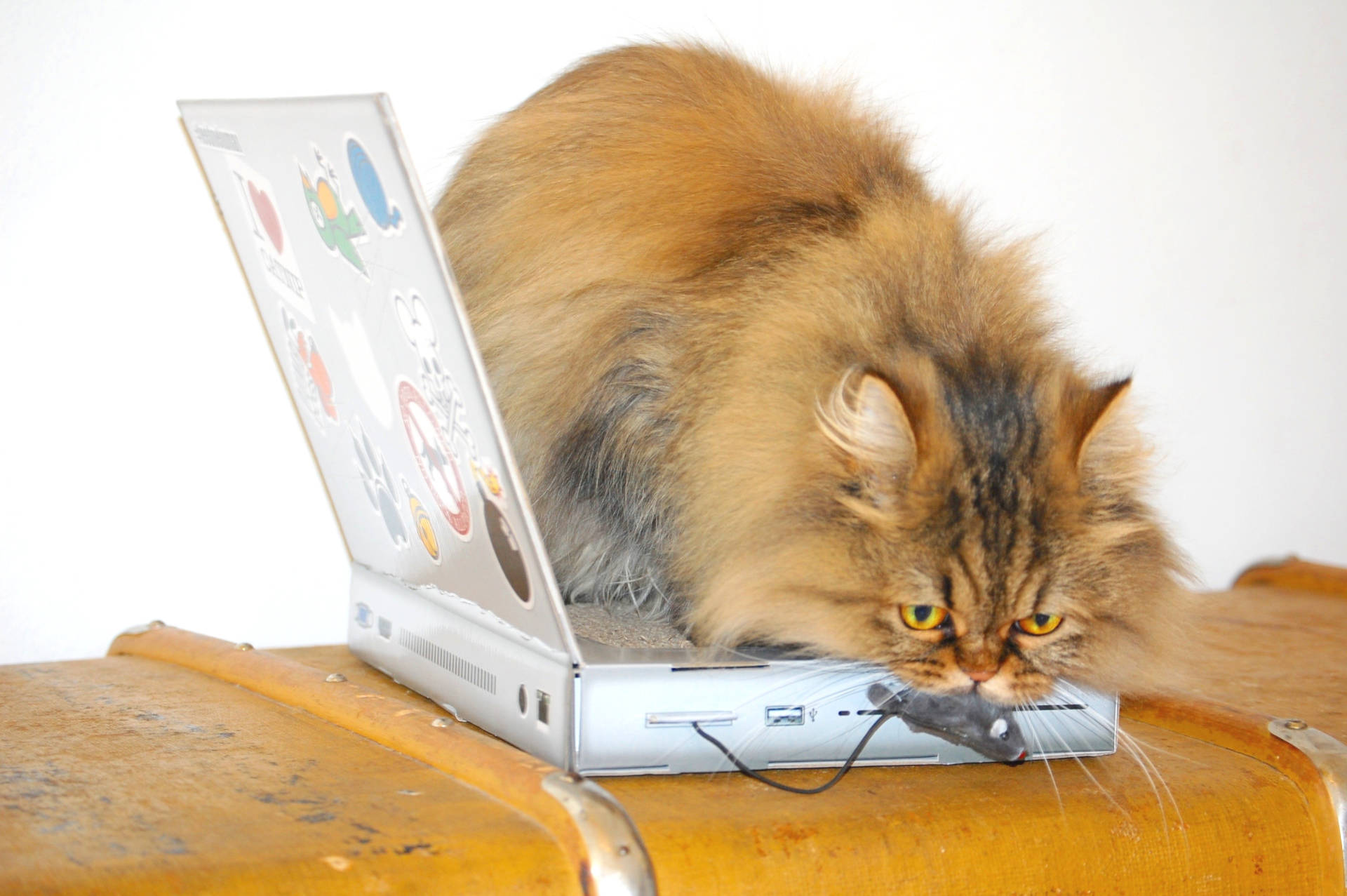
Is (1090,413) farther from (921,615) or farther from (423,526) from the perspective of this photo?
(423,526)

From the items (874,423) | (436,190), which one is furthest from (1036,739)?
(436,190)

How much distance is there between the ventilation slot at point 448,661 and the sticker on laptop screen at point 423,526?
0.31 ft

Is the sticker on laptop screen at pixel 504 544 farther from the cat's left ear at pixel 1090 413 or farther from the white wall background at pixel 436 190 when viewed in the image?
the white wall background at pixel 436 190

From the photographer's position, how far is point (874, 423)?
0.98 m

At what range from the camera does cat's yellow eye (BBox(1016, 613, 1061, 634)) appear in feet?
3.34

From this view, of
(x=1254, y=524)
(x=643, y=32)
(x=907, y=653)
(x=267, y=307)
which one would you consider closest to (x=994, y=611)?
(x=907, y=653)

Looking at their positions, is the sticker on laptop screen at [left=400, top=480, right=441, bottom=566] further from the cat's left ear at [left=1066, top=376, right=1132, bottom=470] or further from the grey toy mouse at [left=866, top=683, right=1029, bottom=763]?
the cat's left ear at [left=1066, top=376, right=1132, bottom=470]

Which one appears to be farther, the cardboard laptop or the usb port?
the usb port

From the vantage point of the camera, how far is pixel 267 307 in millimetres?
1282

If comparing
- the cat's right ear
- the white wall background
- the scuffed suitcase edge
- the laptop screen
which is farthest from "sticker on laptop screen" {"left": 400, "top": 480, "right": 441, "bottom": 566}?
the white wall background

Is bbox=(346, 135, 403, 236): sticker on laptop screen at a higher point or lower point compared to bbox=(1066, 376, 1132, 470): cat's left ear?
higher

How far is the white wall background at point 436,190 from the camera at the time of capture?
1.62 metres

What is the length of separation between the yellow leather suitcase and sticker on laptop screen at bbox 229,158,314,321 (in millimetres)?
387

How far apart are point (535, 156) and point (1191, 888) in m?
0.98
